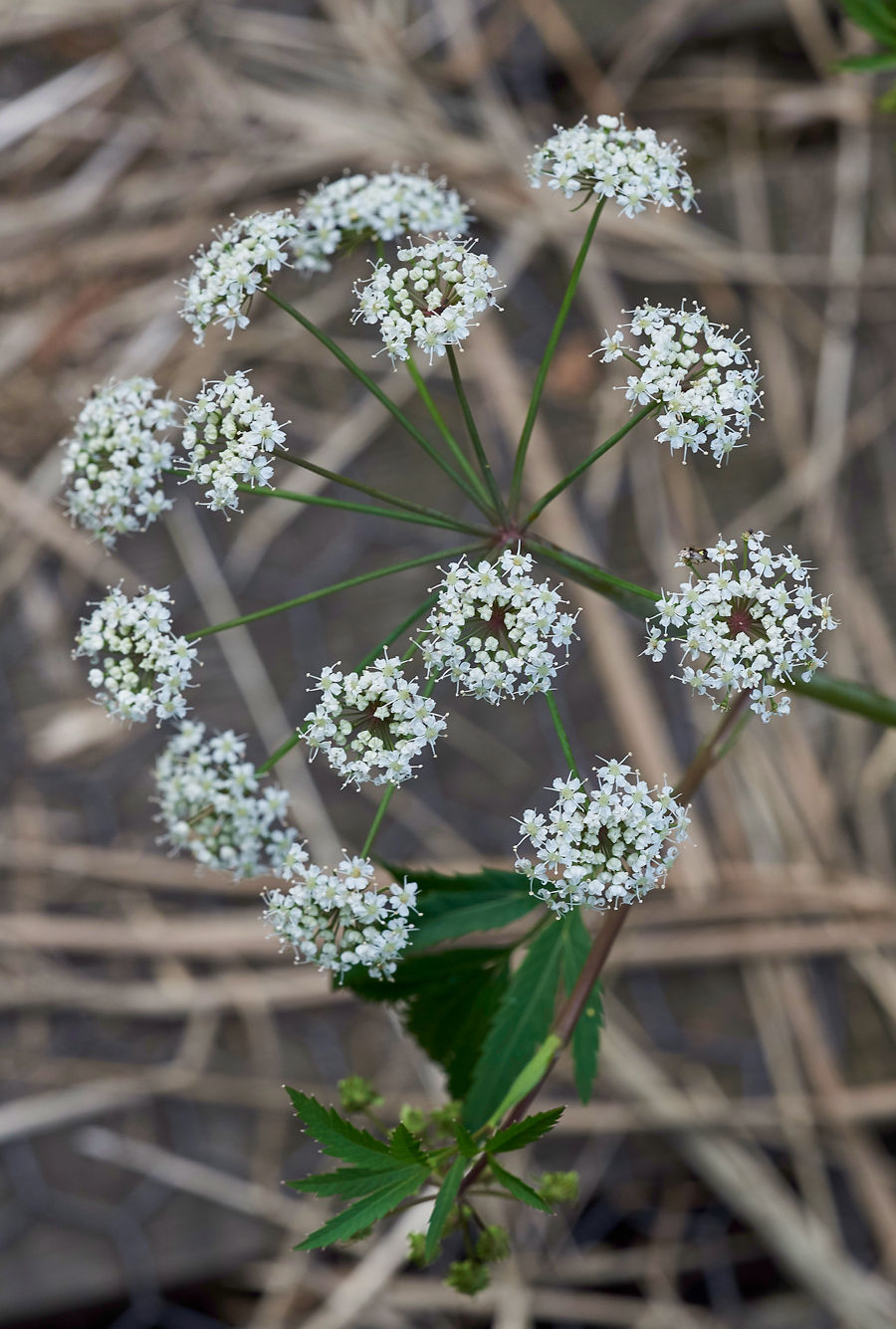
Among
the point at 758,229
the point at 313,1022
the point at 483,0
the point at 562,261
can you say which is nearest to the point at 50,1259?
the point at 313,1022

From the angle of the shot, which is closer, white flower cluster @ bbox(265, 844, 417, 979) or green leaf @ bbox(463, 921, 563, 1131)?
white flower cluster @ bbox(265, 844, 417, 979)

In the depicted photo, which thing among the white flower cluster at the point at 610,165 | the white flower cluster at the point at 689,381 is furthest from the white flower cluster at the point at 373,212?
the white flower cluster at the point at 689,381

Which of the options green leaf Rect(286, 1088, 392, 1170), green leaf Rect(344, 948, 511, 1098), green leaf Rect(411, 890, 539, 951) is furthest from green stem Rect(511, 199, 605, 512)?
green leaf Rect(286, 1088, 392, 1170)

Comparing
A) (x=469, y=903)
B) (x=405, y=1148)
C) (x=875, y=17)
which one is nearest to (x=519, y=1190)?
(x=405, y=1148)

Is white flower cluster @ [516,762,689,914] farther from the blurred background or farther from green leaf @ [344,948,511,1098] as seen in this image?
the blurred background

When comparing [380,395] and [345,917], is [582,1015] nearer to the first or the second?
[345,917]

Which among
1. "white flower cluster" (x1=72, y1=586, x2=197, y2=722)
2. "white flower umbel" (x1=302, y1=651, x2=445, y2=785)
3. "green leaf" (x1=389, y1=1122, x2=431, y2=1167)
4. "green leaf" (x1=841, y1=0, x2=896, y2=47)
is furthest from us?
"green leaf" (x1=841, y1=0, x2=896, y2=47)

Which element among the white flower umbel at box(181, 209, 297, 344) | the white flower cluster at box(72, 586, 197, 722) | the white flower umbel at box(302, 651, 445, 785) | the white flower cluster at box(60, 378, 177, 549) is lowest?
the white flower umbel at box(302, 651, 445, 785)
